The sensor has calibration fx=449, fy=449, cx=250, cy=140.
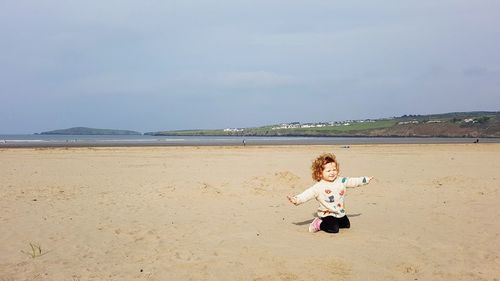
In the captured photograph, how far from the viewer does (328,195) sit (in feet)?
29.8

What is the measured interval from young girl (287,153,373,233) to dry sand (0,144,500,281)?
274 mm

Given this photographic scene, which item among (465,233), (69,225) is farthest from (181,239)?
(465,233)

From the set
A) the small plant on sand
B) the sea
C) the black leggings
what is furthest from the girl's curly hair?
the sea

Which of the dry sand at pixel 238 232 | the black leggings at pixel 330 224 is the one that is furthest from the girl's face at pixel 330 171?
the dry sand at pixel 238 232

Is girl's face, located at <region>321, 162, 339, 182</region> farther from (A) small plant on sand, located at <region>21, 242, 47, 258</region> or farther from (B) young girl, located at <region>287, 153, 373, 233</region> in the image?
(A) small plant on sand, located at <region>21, 242, 47, 258</region>

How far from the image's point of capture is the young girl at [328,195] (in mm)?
9039

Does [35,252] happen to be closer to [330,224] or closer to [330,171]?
[330,224]

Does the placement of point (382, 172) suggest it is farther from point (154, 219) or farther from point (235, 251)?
point (235, 251)

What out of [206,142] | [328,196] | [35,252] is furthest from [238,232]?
[206,142]

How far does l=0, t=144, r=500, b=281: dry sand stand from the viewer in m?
6.74

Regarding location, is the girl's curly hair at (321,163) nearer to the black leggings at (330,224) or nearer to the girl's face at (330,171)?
the girl's face at (330,171)

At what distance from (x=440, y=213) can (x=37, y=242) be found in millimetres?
9095

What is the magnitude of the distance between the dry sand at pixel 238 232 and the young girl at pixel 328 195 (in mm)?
274

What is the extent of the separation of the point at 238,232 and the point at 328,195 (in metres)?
1.99
